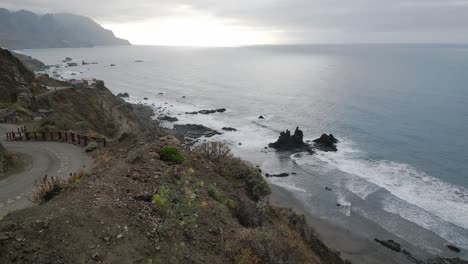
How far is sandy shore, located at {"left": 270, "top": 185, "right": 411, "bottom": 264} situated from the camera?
28453 millimetres

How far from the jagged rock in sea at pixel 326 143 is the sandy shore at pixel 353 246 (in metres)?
22.5

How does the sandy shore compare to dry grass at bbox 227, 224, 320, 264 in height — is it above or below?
below

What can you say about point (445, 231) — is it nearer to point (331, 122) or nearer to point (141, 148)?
point (141, 148)

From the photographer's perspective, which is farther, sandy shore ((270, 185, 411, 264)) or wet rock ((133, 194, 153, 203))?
sandy shore ((270, 185, 411, 264))

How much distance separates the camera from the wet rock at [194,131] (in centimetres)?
6291

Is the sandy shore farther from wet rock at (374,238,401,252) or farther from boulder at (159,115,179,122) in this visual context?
boulder at (159,115,179,122)

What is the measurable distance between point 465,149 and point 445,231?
1073 inches

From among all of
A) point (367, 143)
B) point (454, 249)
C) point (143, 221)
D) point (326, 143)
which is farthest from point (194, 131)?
point (143, 221)

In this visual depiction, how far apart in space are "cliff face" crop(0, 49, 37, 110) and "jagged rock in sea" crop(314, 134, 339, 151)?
42.9 meters

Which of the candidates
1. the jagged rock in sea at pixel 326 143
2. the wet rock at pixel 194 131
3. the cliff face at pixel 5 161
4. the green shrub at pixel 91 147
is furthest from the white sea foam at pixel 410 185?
the cliff face at pixel 5 161

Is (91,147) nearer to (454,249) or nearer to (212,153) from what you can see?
(212,153)

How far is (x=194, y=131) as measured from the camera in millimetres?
65312

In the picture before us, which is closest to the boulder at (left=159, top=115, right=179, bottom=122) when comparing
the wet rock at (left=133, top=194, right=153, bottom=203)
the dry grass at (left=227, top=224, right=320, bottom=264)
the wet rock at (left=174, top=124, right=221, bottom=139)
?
the wet rock at (left=174, top=124, right=221, bottom=139)

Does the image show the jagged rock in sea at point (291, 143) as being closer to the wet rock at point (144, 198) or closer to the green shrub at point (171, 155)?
the green shrub at point (171, 155)
